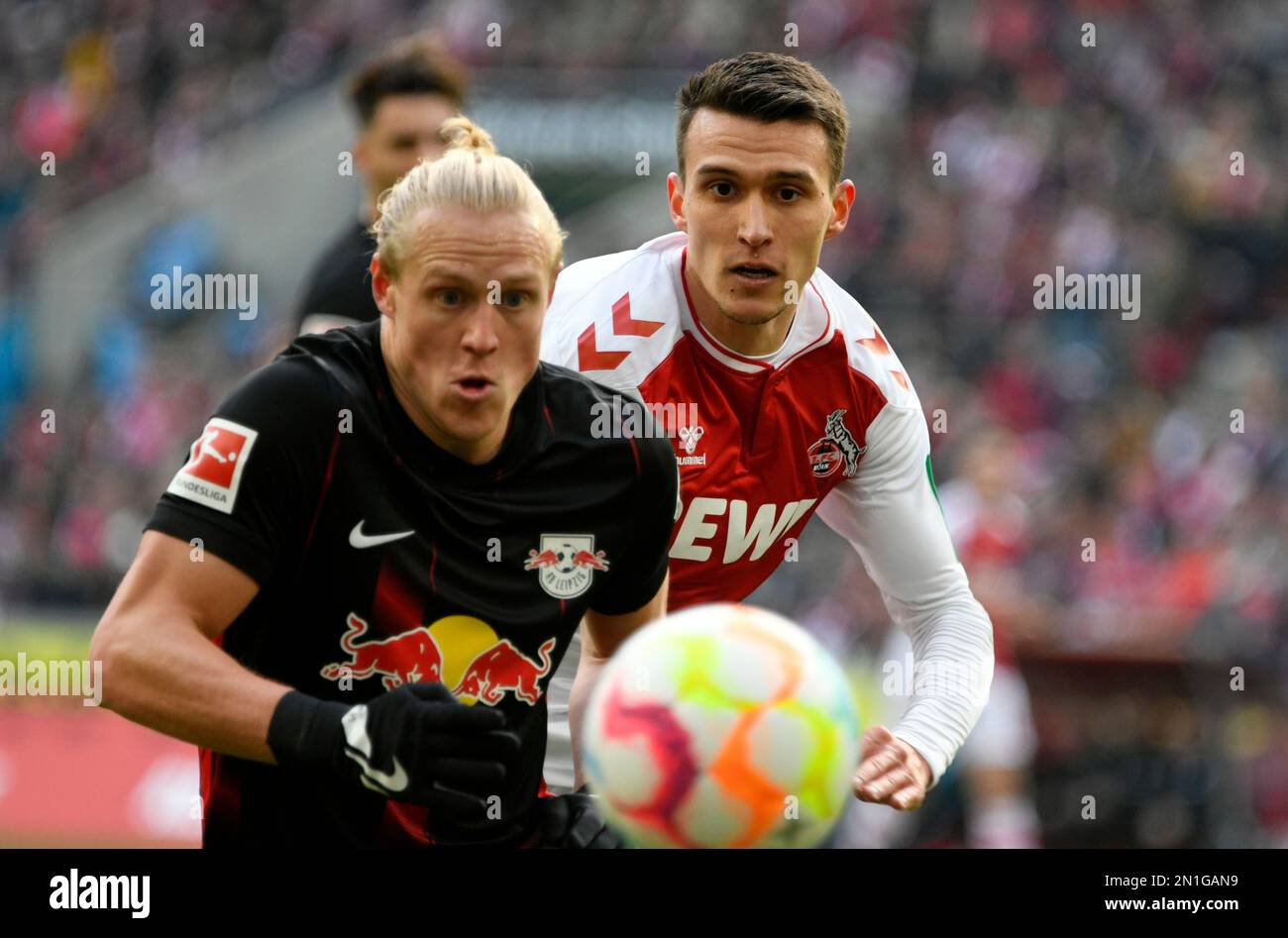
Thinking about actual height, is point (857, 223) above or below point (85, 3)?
below

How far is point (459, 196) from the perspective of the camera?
364cm

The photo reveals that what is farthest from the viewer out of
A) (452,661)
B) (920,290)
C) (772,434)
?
(920,290)

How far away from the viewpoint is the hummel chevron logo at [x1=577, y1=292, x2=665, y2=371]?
4.70 meters

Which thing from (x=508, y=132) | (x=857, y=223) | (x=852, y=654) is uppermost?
(x=508, y=132)

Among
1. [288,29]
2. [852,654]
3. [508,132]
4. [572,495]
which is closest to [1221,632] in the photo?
[852,654]

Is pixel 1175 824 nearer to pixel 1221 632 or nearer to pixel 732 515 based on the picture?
pixel 1221 632

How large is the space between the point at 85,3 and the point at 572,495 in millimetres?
18407

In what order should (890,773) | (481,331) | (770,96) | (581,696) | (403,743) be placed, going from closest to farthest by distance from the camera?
(403,743), (481,331), (890,773), (581,696), (770,96)

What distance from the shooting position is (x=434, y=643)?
146 inches

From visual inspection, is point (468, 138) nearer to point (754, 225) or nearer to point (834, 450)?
point (754, 225)

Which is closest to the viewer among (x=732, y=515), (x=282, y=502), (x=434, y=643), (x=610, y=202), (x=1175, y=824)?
(x=282, y=502)

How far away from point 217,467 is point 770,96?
2085 millimetres

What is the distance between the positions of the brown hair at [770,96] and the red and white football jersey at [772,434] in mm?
418

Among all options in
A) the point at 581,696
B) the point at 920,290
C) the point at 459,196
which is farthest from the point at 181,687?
the point at 920,290
